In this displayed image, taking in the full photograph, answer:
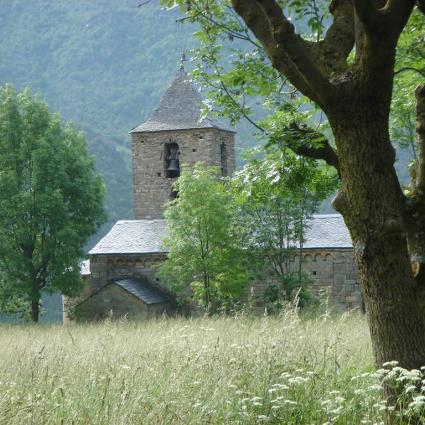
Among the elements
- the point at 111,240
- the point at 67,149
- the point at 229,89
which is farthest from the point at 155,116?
the point at 229,89

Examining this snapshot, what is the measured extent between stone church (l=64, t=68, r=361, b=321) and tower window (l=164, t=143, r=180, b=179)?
0.05 metres

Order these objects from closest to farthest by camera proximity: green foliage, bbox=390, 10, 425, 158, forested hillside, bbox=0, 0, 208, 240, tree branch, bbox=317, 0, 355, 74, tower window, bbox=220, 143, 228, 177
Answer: tree branch, bbox=317, 0, 355, 74
green foliage, bbox=390, 10, 425, 158
tower window, bbox=220, 143, 228, 177
forested hillside, bbox=0, 0, 208, 240

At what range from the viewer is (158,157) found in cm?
4281

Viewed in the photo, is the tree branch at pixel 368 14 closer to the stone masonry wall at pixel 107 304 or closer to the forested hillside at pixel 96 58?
the stone masonry wall at pixel 107 304

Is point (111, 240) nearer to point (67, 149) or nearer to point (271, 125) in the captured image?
point (67, 149)

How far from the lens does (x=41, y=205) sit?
30.5 metres

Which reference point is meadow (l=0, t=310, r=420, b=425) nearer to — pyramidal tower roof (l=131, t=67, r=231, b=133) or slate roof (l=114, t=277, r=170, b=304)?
slate roof (l=114, t=277, r=170, b=304)

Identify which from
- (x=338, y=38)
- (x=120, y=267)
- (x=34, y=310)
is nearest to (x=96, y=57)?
(x=120, y=267)

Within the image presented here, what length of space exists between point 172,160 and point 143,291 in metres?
9.41

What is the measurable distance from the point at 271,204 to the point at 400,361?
2202 cm

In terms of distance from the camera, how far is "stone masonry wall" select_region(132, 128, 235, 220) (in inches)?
1655

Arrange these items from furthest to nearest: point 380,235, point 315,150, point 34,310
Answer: point 34,310 < point 315,150 < point 380,235

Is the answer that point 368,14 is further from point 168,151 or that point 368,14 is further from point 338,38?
point 168,151

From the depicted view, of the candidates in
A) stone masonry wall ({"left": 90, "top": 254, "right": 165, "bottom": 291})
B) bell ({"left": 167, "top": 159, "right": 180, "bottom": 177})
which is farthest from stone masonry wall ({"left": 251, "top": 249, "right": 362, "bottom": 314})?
bell ({"left": 167, "top": 159, "right": 180, "bottom": 177})
